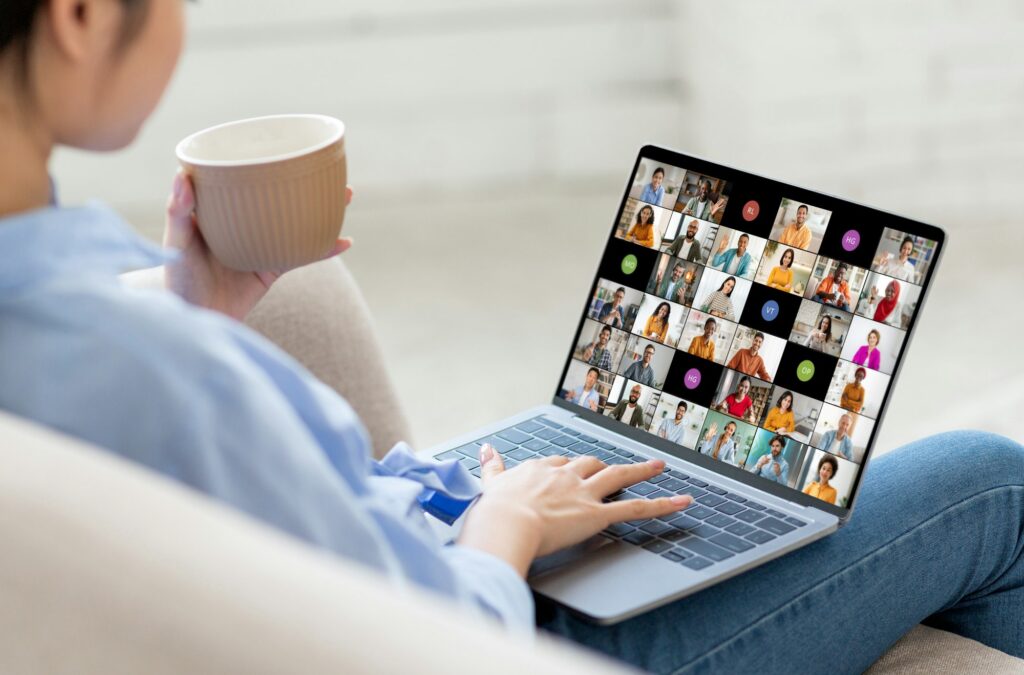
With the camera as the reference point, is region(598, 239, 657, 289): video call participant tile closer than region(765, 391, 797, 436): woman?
No

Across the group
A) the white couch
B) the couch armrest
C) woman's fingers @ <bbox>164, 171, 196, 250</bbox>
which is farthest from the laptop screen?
the white couch

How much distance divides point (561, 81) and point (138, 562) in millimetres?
2968

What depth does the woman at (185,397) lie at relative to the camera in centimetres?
59

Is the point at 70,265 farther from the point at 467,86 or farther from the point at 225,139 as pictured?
the point at 467,86

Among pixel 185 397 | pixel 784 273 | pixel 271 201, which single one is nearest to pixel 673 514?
pixel 784 273

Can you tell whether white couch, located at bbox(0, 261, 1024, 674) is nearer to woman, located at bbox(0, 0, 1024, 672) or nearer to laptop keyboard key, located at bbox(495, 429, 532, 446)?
woman, located at bbox(0, 0, 1024, 672)

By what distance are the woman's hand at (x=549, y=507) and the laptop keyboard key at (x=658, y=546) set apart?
0.07 feet

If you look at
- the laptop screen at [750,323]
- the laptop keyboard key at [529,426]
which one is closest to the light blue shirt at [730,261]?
the laptop screen at [750,323]

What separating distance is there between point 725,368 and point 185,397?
1.98 ft

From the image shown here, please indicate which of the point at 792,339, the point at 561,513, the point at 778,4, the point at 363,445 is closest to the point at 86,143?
the point at 363,445

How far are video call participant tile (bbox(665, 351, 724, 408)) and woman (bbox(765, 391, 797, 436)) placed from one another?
6 centimetres

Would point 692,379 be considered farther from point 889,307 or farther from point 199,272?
point 199,272

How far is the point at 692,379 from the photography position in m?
1.10

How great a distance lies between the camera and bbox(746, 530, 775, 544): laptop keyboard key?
3.07 feet
